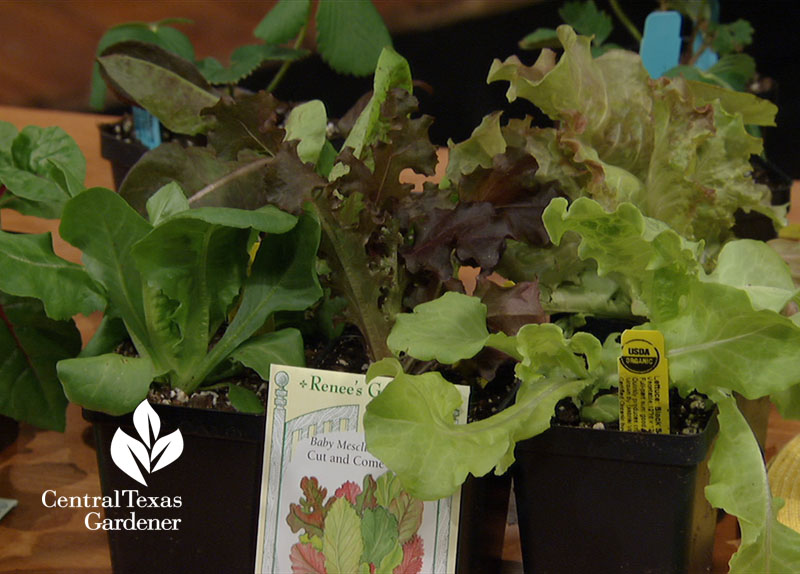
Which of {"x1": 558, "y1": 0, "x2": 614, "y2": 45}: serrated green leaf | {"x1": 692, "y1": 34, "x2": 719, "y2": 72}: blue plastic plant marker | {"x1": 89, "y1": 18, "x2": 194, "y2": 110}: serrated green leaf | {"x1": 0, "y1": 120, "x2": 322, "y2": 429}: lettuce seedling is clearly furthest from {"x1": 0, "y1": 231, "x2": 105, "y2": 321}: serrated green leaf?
{"x1": 692, "y1": 34, "x2": 719, "y2": 72}: blue plastic plant marker

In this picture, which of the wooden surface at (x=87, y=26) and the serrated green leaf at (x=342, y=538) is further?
the wooden surface at (x=87, y=26)

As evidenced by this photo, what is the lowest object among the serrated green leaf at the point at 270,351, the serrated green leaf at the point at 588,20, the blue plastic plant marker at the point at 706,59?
the serrated green leaf at the point at 270,351

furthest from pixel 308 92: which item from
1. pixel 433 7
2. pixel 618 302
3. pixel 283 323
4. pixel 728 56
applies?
pixel 618 302

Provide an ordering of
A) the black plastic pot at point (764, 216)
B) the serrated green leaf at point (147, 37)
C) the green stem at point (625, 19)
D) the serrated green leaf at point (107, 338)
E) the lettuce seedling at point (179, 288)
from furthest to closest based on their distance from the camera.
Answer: the green stem at point (625, 19)
the serrated green leaf at point (147, 37)
the black plastic pot at point (764, 216)
the serrated green leaf at point (107, 338)
the lettuce seedling at point (179, 288)

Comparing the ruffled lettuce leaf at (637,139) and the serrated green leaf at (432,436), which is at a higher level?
the ruffled lettuce leaf at (637,139)

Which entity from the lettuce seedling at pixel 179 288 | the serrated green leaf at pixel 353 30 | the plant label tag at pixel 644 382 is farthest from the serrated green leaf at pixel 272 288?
the serrated green leaf at pixel 353 30

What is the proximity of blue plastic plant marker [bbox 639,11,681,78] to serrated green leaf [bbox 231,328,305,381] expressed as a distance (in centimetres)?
58

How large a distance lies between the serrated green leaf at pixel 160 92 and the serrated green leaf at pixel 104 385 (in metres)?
0.23

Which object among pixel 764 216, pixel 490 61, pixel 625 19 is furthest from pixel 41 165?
pixel 625 19

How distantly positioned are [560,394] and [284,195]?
23cm

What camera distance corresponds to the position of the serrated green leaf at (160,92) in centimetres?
72

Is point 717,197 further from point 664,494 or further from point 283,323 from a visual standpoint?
point 283,323

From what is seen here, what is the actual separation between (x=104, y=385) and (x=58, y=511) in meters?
0.22

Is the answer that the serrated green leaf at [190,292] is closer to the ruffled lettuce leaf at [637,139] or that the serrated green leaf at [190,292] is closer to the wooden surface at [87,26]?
the ruffled lettuce leaf at [637,139]
